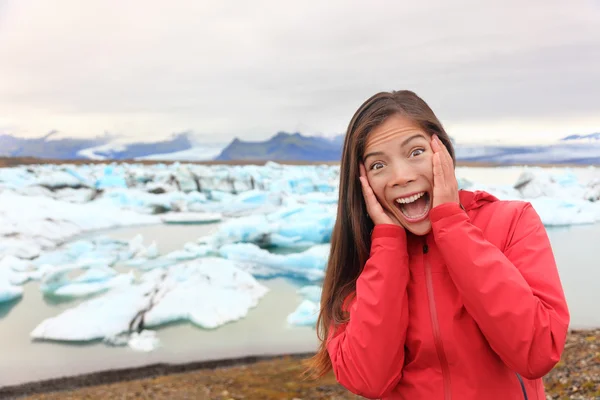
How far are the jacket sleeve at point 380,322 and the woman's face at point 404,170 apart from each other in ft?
0.24

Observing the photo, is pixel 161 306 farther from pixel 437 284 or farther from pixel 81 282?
pixel 437 284

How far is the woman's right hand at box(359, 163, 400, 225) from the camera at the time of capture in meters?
1.16

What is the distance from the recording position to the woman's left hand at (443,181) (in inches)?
41.8

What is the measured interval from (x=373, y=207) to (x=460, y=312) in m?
0.35

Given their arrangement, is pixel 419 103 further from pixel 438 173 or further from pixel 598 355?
pixel 598 355

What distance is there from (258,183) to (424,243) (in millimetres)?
23244

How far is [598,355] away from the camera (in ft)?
14.3

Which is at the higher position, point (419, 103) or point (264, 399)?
point (419, 103)

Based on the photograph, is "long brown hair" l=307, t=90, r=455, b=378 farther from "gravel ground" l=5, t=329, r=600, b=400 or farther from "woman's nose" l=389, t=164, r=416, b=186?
"gravel ground" l=5, t=329, r=600, b=400

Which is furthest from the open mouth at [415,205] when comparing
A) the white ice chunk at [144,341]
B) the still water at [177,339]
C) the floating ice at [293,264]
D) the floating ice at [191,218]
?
the floating ice at [191,218]

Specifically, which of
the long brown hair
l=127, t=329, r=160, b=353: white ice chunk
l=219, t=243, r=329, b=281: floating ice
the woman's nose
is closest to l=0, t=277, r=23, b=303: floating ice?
l=127, t=329, r=160, b=353: white ice chunk

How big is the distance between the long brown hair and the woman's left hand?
0.13 meters

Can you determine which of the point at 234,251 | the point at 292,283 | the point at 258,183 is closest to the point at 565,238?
the point at 292,283

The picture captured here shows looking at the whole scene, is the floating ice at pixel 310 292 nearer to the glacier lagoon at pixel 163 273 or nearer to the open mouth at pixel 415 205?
the glacier lagoon at pixel 163 273
